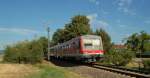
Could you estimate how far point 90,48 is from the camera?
35.0 meters

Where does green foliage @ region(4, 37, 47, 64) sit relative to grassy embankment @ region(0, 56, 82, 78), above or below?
above

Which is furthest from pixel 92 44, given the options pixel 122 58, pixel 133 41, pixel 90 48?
pixel 133 41

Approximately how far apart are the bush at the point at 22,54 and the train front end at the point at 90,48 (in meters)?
8.58

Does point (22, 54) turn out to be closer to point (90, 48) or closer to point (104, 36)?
point (90, 48)

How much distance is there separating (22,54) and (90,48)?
997 centimetres

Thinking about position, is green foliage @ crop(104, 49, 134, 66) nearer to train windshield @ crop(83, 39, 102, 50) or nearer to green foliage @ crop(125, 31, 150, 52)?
train windshield @ crop(83, 39, 102, 50)

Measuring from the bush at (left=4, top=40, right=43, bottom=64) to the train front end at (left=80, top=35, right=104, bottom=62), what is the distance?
28.1ft

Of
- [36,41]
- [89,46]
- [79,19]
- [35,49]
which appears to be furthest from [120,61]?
[79,19]

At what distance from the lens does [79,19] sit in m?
80.6

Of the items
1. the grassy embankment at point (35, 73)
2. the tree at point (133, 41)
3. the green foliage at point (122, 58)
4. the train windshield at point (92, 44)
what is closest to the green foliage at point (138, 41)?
the tree at point (133, 41)

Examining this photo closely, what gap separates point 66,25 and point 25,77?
60613mm

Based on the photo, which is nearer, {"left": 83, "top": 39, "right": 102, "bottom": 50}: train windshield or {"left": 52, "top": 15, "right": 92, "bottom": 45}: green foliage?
{"left": 83, "top": 39, "right": 102, "bottom": 50}: train windshield

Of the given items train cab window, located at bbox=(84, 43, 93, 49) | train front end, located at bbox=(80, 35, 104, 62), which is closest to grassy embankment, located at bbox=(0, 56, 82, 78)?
train front end, located at bbox=(80, 35, 104, 62)

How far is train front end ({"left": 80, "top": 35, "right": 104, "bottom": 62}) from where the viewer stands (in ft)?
113
